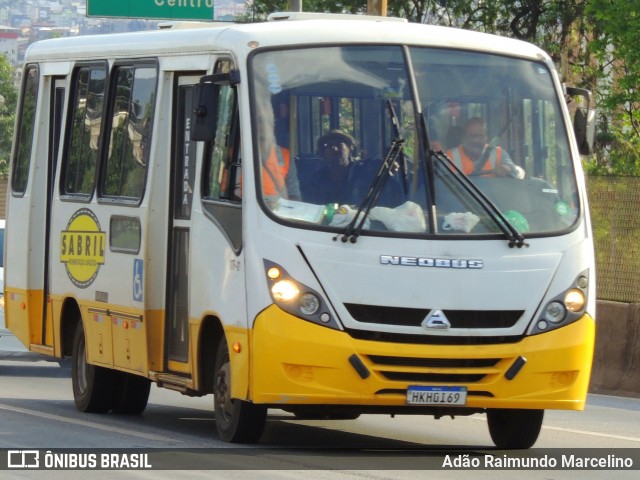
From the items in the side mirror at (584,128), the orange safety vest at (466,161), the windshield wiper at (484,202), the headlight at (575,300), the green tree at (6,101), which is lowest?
the green tree at (6,101)

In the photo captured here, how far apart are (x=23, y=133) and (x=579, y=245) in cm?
654

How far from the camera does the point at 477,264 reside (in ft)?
36.6

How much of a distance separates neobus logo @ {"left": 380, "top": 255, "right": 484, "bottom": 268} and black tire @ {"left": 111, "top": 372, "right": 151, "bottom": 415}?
443cm

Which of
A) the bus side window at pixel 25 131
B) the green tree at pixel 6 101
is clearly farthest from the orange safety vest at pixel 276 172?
the green tree at pixel 6 101

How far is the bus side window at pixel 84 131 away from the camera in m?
14.6

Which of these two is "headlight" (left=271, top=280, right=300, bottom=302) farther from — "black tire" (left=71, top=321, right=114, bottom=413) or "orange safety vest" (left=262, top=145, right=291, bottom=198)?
"black tire" (left=71, top=321, right=114, bottom=413)

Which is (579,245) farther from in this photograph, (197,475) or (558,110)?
(197,475)

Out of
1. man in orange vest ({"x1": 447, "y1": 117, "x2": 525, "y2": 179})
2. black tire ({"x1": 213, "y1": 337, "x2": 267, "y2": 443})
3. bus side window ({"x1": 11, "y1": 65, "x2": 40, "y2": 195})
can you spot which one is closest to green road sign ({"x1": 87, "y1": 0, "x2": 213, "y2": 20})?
bus side window ({"x1": 11, "y1": 65, "x2": 40, "y2": 195})

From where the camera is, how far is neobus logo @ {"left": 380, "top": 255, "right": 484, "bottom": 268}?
1104 centimetres

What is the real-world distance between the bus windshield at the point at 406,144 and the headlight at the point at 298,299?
0.39 meters

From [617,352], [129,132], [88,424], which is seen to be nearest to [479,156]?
[129,132]

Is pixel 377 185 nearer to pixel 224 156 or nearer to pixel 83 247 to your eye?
pixel 224 156

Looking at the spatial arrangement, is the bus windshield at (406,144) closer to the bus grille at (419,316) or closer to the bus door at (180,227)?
the bus grille at (419,316)

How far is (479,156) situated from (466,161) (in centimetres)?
13
